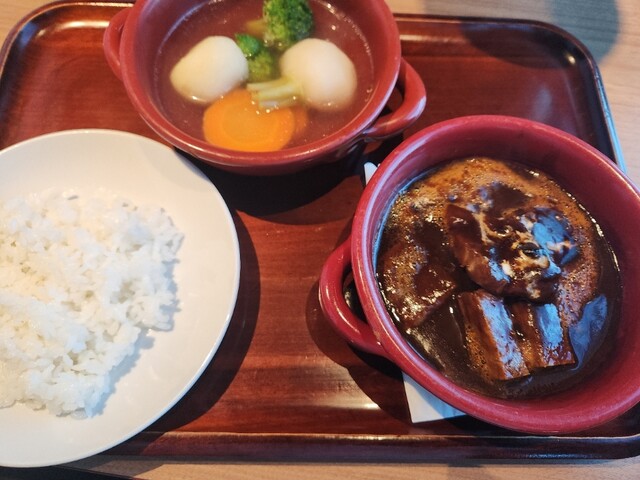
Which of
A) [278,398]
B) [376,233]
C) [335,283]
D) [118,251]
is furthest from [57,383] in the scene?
[376,233]

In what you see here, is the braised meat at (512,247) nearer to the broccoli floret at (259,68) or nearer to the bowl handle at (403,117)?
the bowl handle at (403,117)

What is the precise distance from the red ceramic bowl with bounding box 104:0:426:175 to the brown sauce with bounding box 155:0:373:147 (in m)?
0.03

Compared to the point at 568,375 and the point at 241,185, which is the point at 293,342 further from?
the point at 568,375

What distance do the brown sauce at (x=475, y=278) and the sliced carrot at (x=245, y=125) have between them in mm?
436

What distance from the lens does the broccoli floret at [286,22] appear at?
5.12ft

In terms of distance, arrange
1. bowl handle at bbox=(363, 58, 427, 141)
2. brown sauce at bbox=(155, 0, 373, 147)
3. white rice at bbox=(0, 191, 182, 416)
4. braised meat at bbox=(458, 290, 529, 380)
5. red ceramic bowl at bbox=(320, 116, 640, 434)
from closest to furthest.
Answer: red ceramic bowl at bbox=(320, 116, 640, 434) < braised meat at bbox=(458, 290, 529, 380) < white rice at bbox=(0, 191, 182, 416) < bowl handle at bbox=(363, 58, 427, 141) < brown sauce at bbox=(155, 0, 373, 147)

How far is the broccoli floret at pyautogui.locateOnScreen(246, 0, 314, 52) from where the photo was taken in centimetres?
156

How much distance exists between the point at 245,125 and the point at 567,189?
0.92 meters

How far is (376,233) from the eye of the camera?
4.00 feet

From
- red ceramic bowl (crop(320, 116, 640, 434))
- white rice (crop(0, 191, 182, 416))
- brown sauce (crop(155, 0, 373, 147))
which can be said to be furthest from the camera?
brown sauce (crop(155, 0, 373, 147))

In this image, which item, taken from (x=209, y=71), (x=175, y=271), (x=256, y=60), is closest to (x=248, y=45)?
(x=256, y=60)

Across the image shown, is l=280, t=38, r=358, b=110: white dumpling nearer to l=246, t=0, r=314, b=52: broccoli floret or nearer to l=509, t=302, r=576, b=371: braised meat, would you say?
l=246, t=0, r=314, b=52: broccoli floret

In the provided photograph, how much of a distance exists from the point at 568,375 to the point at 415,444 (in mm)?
408

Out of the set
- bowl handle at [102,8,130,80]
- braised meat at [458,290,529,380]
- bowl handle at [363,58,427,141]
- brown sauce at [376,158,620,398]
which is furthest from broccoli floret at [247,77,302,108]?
braised meat at [458,290,529,380]
